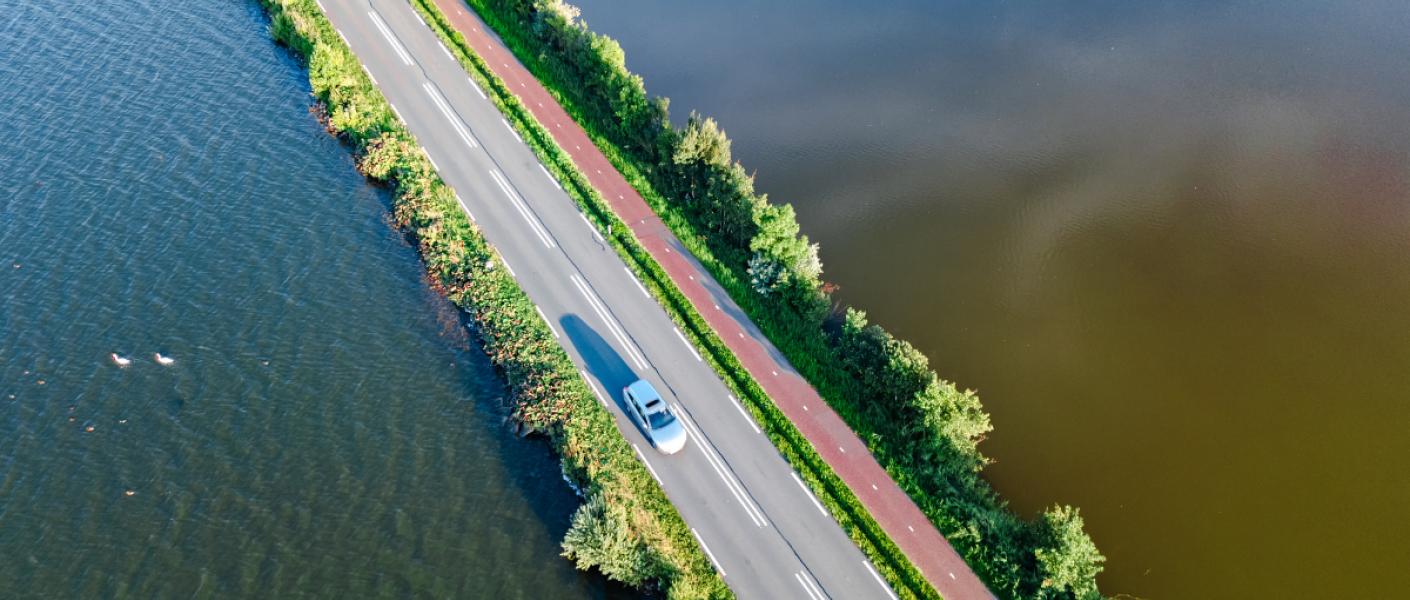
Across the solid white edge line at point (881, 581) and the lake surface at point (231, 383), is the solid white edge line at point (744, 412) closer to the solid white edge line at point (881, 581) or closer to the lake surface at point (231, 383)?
the solid white edge line at point (881, 581)

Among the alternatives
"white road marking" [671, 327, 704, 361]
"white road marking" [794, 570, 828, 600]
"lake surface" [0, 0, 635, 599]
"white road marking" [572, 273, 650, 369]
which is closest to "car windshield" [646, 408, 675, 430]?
"white road marking" [572, 273, 650, 369]

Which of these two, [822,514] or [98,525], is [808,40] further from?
[98,525]

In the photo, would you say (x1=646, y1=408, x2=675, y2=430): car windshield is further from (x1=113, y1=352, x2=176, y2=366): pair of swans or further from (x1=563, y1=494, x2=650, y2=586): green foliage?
(x1=113, y1=352, x2=176, y2=366): pair of swans

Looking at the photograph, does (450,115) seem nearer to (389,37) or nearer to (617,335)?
(389,37)

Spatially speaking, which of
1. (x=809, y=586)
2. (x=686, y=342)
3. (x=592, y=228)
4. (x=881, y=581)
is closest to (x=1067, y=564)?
(x=881, y=581)

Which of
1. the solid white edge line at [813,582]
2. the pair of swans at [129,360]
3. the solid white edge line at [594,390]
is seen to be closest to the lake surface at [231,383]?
the pair of swans at [129,360]
